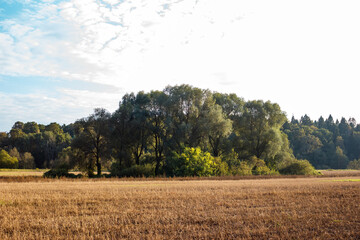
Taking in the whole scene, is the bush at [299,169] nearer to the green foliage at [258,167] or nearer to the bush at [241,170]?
the green foliage at [258,167]

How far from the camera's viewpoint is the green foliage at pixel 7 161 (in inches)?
3625

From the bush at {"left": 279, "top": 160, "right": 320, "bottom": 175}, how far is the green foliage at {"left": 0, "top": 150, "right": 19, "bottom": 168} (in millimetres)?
80766

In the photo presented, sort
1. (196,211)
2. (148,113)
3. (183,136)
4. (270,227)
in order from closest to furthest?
(270,227) < (196,211) < (183,136) < (148,113)

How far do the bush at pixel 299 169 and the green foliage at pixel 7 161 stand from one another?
80766mm

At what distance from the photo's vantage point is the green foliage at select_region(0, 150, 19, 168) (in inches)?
3625

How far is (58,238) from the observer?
1004cm

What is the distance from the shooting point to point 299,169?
193 feet

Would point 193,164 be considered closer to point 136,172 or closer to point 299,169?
point 136,172

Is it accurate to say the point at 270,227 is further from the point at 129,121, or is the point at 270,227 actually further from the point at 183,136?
the point at 129,121

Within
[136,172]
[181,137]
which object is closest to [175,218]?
[136,172]

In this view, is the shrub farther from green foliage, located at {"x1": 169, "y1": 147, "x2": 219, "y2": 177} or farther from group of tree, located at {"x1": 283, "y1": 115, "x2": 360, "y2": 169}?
group of tree, located at {"x1": 283, "y1": 115, "x2": 360, "y2": 169}

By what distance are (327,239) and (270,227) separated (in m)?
2.18

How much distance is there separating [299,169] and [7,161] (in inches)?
3322

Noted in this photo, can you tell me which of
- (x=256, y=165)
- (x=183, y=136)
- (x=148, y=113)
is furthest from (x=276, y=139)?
(x=148, y=113)
